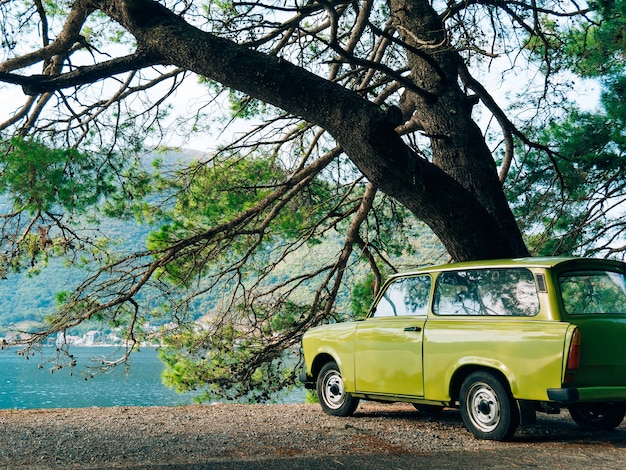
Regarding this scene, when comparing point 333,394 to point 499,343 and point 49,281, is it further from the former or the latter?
point 49,281

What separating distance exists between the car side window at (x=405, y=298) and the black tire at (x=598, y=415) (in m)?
1.96

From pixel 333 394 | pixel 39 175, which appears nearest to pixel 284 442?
pixel 333 394

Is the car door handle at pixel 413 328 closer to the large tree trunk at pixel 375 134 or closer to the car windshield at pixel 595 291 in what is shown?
the car windshield at pixel 595 291

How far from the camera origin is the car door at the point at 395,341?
7.97m

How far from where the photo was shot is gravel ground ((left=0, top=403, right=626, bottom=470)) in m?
6.24

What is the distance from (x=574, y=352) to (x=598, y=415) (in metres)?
2.08

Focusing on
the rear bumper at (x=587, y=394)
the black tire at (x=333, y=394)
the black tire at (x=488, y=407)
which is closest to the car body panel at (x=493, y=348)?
the rear bumper at (x=587, y=394)

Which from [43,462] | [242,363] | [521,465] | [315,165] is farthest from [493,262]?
[242,363]

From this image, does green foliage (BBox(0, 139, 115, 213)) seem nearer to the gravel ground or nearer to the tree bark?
the tree bark

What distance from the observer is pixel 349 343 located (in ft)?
29.0

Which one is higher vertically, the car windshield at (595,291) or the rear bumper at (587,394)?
the car windshield at (595,291)

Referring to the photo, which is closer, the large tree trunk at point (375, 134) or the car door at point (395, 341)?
the car door at point (395, 341)

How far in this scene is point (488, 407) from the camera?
7.31 meters

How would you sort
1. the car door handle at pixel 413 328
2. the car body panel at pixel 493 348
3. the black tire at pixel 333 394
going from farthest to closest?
the black tire at pixel 333 394 < the car door handle at pixel 413 328 < the car body panel at pixel 493 348
